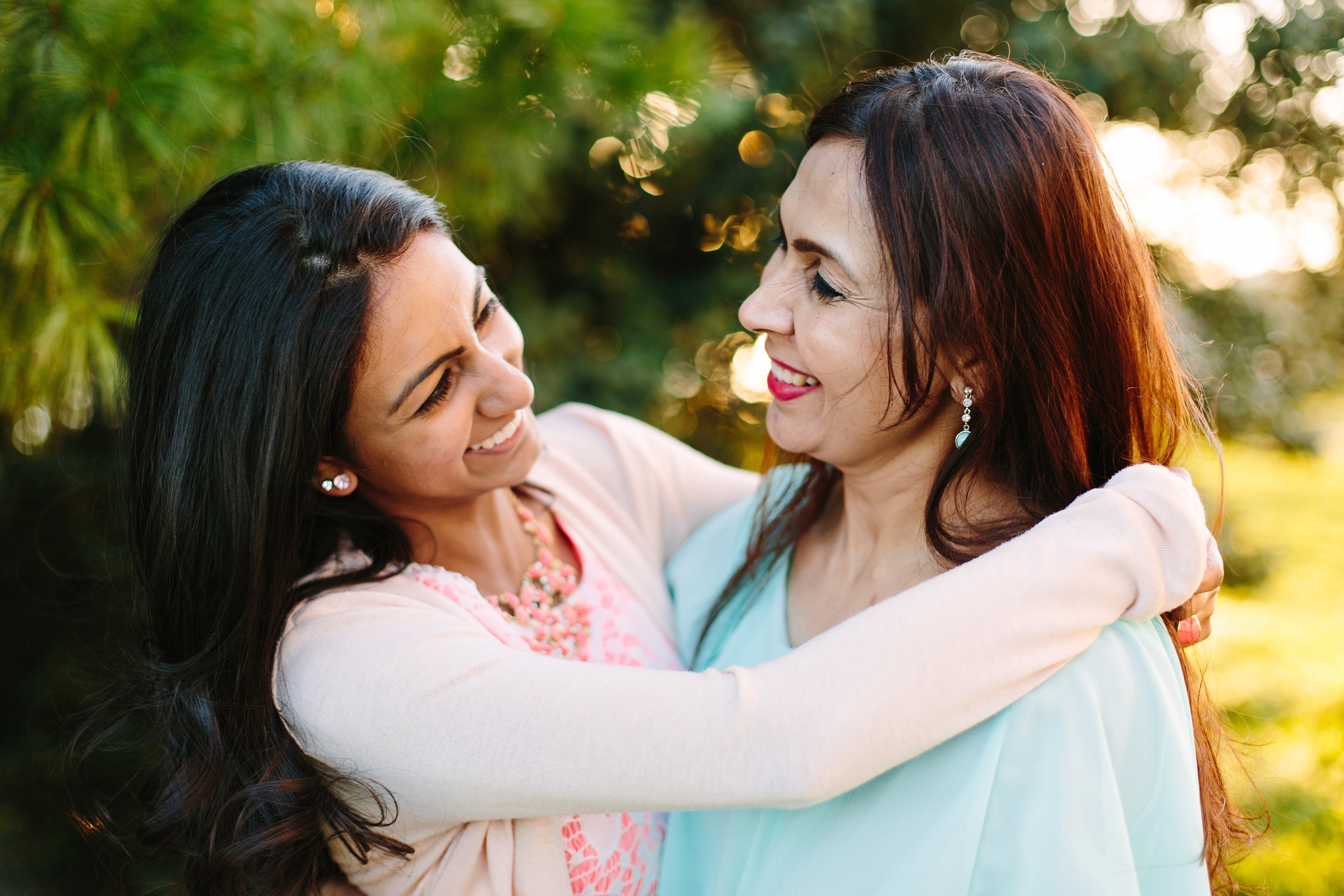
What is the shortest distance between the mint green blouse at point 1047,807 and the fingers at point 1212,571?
0.35ft

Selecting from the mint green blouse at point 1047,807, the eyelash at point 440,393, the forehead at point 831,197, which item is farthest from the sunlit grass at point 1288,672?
the eyelash at point 440,393

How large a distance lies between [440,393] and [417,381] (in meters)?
0.07

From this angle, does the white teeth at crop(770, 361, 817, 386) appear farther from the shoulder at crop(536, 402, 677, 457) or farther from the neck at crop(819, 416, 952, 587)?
the shoulder at crop(536, 402, 677, 457)

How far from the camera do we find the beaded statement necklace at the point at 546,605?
1504 millimetres

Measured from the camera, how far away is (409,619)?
1227mm

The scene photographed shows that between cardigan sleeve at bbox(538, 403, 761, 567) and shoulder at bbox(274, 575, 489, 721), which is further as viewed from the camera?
cardigan sleeve at bbox(538, 403, 761, 567)

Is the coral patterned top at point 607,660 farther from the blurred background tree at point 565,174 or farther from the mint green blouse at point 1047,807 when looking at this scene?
the blurred background tree at point 565,174

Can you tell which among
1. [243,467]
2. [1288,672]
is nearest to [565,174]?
[243,467]

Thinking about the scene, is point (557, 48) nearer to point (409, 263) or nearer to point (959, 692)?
point (409, 263)

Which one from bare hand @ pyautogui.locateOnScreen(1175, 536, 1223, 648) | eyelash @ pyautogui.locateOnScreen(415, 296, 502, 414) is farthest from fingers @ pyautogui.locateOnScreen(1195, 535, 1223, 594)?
eyelash @ pyautogui.locateOnScreen(415, 296, 502, 414)

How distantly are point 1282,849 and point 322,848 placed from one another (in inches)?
95.5

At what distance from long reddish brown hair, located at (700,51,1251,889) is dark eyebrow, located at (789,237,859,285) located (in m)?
0.06

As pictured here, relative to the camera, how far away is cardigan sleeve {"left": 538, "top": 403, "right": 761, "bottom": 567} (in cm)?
187

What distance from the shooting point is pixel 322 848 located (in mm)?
1290
